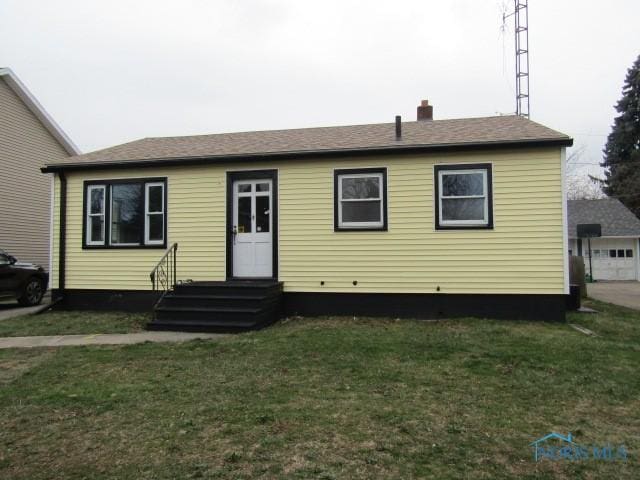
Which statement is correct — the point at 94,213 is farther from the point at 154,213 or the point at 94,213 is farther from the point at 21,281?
the point at 21,281

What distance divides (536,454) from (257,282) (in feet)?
21.6

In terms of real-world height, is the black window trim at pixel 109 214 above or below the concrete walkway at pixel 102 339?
above

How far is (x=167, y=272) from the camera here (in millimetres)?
9609

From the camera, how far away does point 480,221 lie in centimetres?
845

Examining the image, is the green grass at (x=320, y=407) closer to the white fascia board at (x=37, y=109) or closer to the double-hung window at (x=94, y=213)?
the double-hung window at (x=94, y=213)

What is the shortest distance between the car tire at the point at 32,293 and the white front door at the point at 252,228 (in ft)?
19.8

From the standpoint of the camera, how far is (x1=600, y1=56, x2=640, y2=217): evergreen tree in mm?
31422

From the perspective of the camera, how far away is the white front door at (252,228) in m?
9.43

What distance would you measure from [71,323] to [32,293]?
158 inches

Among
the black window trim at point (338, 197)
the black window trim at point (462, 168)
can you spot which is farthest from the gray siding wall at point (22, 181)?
the black window trim at point (462, 168)

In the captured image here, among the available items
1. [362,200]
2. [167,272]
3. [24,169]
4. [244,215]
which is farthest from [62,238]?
[24,169]

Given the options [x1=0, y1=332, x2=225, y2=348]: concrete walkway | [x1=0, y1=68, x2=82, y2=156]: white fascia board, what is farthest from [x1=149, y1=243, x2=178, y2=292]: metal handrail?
[x1=0, y1=68, x2=82, y2=156]: white fascia board

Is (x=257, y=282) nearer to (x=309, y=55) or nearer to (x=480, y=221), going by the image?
(x=480, y=221)
